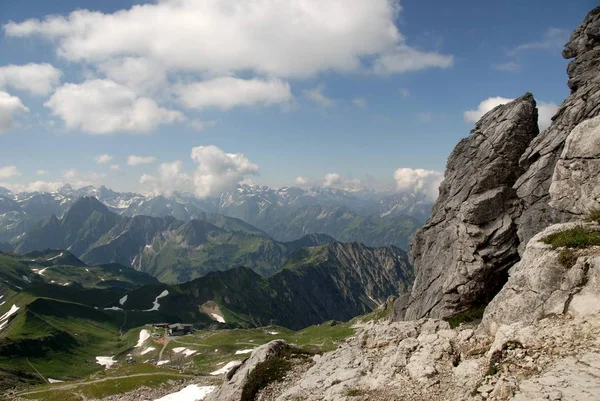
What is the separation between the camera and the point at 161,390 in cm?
6506

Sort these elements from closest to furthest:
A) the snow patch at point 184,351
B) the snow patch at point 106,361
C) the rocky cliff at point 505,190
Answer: the rocky cliff at point 505,190
the snow patch at point 184,351
the snow patch at point 106,361

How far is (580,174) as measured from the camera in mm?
29766

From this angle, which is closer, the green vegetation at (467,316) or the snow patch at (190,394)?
the green vegetation at (467,316)

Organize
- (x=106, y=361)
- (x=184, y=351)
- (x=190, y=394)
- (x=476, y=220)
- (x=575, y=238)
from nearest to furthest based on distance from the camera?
(x=575, y=238), (x=476, y=220), (x=190, y=394), (x=184, y=351), (x=106, y=361)

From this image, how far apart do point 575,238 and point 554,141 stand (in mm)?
18880

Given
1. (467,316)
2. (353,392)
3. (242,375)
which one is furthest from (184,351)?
(353,392)

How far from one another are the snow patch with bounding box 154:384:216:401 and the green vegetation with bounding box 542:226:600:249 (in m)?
53.5

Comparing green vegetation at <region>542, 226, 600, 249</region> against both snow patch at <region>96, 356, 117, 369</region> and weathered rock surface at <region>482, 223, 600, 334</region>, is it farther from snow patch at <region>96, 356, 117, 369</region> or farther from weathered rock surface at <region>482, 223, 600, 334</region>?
snow patch at <region>96, 356, 117, 369</region>

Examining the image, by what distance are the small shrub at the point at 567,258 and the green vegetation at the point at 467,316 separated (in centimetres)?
1455

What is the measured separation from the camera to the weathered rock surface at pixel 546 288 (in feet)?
66.2

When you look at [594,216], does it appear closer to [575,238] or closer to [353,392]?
[575,238]

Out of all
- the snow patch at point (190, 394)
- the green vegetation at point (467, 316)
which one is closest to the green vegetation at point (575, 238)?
the green vegetation at point (467, 316)

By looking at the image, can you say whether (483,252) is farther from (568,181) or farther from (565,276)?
(565,276)

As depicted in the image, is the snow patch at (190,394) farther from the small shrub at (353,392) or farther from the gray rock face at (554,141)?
the gray rock face at (554,141)
